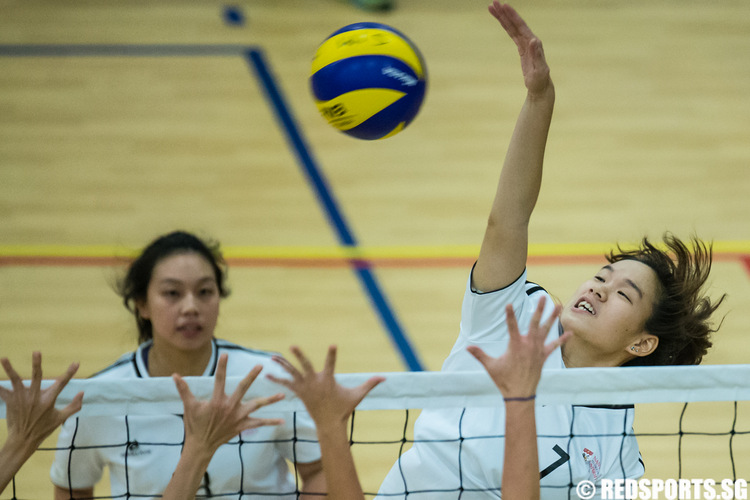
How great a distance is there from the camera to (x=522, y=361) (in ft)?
6.51

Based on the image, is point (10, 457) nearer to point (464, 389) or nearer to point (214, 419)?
point (214, 419)

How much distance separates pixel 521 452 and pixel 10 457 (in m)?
1.22

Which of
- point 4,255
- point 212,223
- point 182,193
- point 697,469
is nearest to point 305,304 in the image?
point 212,223

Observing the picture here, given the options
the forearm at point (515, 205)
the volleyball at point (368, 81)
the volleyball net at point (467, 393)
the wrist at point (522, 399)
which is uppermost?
the volleyball at point (368, 81)

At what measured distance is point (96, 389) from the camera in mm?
2375

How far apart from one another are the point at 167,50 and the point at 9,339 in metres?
3.22

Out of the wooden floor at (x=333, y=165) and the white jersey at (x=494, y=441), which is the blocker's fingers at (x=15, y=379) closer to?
the white jersey at (x=494, y=441)

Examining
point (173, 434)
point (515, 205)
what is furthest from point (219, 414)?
point (515, 205)

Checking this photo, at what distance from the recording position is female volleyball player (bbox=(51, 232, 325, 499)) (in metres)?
2.67

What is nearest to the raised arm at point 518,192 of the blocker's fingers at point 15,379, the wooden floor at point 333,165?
the blocker's fingers at point 15,379

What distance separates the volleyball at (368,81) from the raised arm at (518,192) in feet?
2.09

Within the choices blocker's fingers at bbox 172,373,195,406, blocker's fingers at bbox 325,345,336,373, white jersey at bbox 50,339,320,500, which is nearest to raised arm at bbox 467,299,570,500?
A: blocker's fingers at bbox 325,345,336,373

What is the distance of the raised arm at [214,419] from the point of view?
209 centimetres

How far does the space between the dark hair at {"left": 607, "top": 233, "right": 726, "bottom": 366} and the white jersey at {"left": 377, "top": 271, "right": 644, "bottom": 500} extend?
0.24 m
